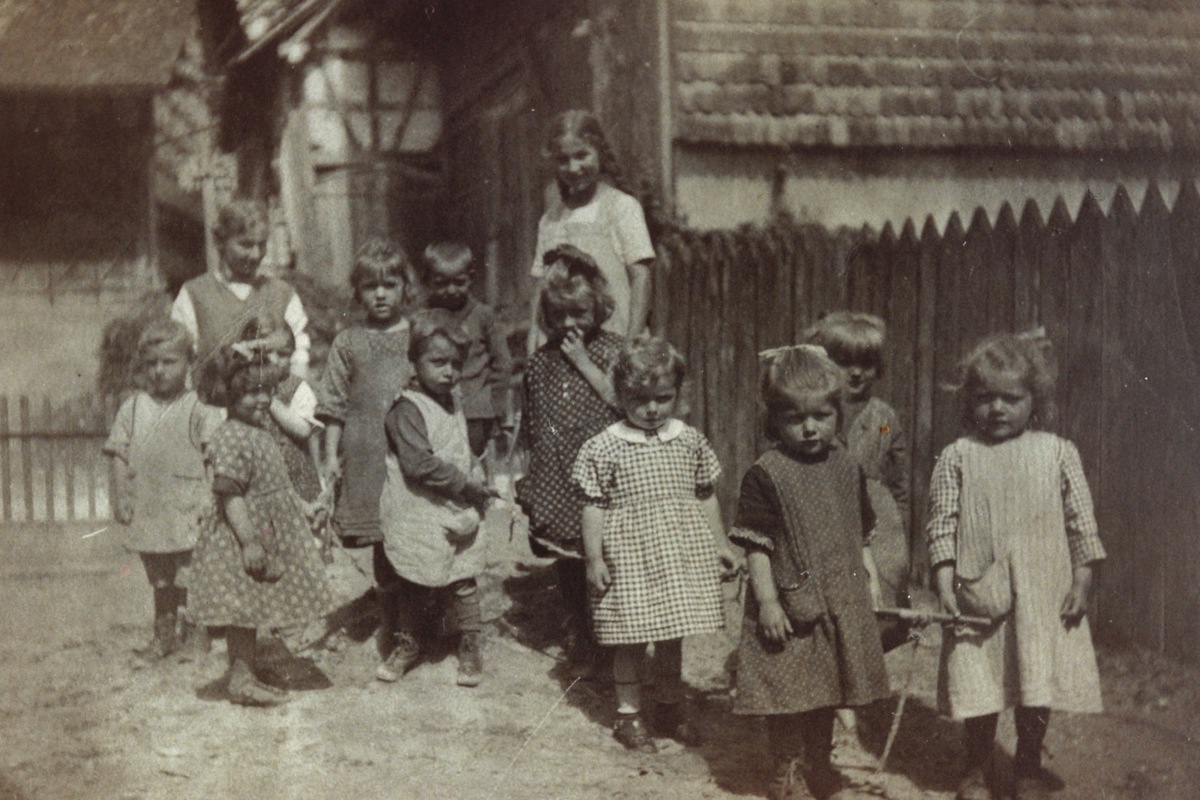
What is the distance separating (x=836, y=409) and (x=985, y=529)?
581 millimetres

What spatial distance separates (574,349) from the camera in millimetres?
4582

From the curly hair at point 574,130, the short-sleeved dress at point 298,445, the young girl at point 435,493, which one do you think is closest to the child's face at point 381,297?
the young girl at point 435,493

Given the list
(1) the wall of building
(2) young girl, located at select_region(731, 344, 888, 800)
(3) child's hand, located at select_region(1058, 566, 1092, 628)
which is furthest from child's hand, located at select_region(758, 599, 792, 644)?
(1) the wall of building

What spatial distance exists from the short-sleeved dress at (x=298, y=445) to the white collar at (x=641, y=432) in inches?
60.6

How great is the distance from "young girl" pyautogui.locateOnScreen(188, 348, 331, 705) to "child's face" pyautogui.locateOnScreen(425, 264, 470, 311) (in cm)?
85

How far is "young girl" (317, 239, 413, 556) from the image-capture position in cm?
492

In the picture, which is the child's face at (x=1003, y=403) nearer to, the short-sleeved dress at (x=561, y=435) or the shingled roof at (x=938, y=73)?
the short-sleeved dress at (x=561, y=435)

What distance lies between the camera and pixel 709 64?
7535 mm

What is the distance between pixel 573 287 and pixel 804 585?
5.24ft

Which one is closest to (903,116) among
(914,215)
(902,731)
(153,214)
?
(914,215)

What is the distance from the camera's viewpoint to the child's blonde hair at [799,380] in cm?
359

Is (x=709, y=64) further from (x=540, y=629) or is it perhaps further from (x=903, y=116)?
(x=540, y=629)

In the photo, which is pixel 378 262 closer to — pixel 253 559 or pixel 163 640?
pixel 253 559

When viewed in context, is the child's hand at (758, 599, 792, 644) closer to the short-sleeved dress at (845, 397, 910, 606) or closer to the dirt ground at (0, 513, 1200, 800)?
the dirt ground at (0, 513, 1200, 800)
